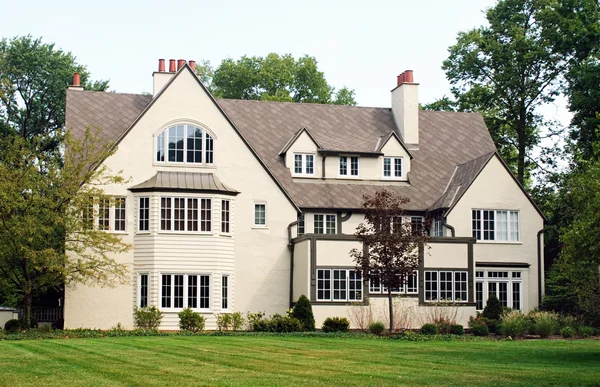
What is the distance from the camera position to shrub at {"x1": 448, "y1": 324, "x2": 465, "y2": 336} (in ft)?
125

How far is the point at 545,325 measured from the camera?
118 feet

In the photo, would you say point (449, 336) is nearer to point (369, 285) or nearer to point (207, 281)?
point (369, 285)

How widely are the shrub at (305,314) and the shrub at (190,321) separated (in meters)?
3.91

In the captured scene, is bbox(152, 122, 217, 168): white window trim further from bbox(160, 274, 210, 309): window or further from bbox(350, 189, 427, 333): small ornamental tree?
bbox(350, 189, 427, 333): small ornamental tree

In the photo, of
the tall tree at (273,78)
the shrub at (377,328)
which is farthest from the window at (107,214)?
the tall tree at (273,78)

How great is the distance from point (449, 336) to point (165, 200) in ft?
45.3

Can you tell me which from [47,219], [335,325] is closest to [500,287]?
[335,325]

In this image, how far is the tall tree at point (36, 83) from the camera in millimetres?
59969

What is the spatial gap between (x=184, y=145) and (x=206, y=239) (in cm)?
452

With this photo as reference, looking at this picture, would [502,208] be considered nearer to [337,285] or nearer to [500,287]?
[500,287]

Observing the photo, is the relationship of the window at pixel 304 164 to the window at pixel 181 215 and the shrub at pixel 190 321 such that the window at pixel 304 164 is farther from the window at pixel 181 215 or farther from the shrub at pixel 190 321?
the shrub at pixel 190 321

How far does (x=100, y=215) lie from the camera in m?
40.1

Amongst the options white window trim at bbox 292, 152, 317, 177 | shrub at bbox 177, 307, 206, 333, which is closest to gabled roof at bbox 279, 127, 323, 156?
white window trim at bbox 292, 152, 317, 177

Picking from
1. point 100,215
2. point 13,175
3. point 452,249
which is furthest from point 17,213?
point 452,249
